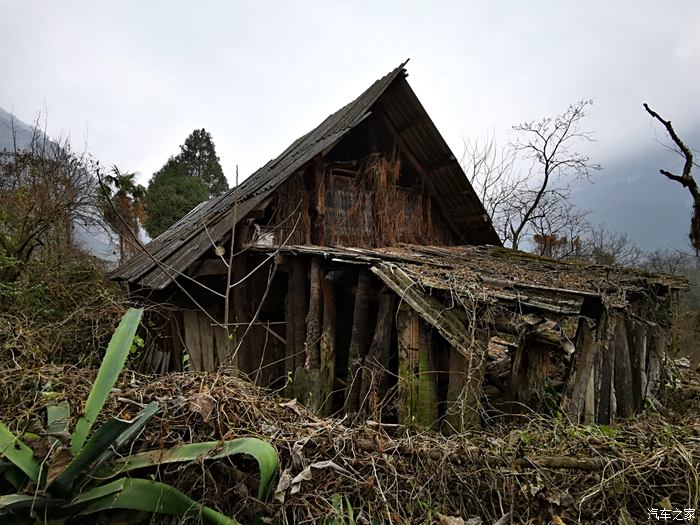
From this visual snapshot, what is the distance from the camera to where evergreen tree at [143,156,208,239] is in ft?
68.4

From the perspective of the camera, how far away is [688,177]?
9.00 metres

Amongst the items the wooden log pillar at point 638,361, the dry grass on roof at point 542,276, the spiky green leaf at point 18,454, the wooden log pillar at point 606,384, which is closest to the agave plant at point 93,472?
the spiky green leaf at point 18,454

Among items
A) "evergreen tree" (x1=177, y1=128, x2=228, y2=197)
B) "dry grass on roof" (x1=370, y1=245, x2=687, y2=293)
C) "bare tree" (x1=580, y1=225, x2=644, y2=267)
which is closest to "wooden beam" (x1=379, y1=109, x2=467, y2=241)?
"dry grass on roof" (x1=370, y1=245, x2=687, y2=293)

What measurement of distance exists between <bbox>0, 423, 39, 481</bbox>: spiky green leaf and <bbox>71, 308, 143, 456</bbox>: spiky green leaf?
17 cm

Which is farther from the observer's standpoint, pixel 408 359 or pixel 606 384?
pixel 606 384

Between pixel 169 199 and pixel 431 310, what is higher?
pixel 169 199

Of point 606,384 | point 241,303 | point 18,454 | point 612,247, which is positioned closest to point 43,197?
point 241,303

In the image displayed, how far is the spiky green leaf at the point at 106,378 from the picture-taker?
1741 mm

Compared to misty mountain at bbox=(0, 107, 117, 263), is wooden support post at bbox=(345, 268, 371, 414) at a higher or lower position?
lower

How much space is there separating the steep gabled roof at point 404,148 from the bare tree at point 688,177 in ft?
16.3

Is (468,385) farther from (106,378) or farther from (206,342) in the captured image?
(206,342)

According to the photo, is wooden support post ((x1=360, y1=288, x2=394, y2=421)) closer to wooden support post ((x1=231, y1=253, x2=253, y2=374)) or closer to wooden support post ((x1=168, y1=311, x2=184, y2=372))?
wooden support post ((x1=231, y1=253, x2=253, y2=374))

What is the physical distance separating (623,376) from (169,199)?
23138 millimetres

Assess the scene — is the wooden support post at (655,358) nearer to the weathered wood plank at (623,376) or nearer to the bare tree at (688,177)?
the weathered wood plank at (623,376)
